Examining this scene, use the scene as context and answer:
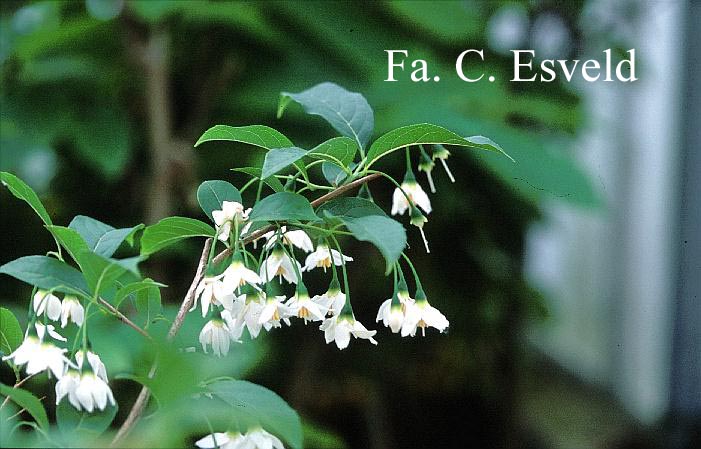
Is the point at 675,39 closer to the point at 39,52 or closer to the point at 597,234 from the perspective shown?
the point at 597,234

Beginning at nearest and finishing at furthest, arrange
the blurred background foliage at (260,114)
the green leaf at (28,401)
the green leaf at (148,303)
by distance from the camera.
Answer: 1. the green leaf at (28,401)
2. the green leaf at (148,303)
3. the blurred background foliage at (260,114)

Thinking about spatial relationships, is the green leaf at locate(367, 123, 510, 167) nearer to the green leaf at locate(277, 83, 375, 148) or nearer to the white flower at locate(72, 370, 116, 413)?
the green leaf at locate(277, 83, 375, 148)

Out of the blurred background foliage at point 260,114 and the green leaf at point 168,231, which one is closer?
the green leaf at point 168,231

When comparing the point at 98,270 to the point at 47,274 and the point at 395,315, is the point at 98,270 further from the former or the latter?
the point at 395,315

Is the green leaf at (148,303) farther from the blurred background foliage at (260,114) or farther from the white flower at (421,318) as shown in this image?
the blurred background foliage at (260,114)

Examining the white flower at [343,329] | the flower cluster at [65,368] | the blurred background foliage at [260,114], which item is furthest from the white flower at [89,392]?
the blurred background foliage at [260,114]

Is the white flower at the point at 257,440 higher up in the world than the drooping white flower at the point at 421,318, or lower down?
lower down
